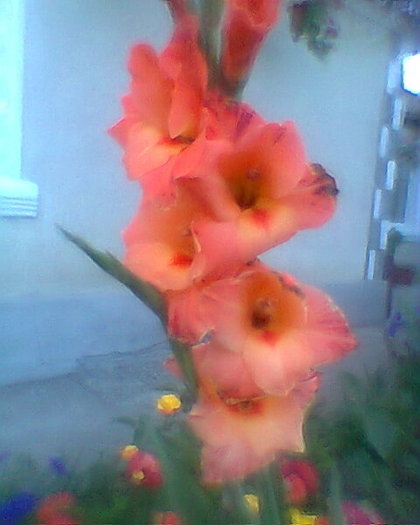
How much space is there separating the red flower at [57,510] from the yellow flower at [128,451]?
1.7 inches

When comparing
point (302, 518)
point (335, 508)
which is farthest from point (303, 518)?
point (335, 508)

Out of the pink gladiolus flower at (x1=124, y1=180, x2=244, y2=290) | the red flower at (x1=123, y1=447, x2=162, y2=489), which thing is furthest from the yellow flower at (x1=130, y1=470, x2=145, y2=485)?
the pink gladiolus flower at (x1=124, y1=180, x2=244, y2=290)

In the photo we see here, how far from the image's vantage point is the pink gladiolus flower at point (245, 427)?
0.97 feet

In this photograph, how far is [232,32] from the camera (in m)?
0.28

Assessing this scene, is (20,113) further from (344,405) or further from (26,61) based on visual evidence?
(344,405)

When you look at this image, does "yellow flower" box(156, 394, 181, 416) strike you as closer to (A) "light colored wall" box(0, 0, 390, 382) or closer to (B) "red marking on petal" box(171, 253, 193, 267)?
(A) "light colored wall" box(0, 0, 390, 382)

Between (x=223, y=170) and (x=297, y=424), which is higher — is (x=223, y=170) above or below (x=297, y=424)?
above

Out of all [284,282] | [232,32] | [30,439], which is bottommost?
[30,439]

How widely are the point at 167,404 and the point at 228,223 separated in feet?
0.71

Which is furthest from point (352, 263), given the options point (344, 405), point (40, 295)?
point (40, 295)

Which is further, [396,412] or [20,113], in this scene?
[396,412]

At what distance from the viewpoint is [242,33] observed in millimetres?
279

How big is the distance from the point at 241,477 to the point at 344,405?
0.25 meters

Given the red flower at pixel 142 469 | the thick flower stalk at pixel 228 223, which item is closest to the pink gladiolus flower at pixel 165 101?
the thick flower stalk at pixel 228 223
